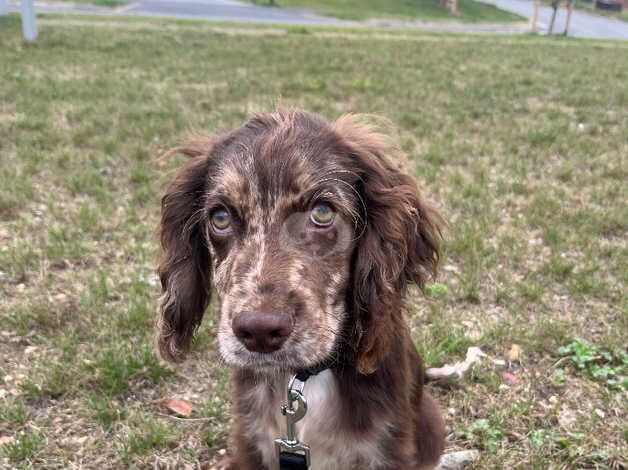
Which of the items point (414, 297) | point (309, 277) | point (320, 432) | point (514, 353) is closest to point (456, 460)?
point (320, 432)

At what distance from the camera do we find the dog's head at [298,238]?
88.7 inches

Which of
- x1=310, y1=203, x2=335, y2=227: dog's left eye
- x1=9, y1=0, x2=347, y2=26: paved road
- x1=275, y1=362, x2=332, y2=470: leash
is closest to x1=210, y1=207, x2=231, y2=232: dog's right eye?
x1=310, y1=203, x2=335, y2=227: dog's left eye

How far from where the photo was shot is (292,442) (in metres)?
2.63

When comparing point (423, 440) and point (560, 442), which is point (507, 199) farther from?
point (423, 440)

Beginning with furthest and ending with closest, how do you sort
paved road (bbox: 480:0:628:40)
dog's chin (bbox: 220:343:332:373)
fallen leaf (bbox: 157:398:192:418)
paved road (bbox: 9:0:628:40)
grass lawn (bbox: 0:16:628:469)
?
paved road (bbox: 480:0:628:40) < paved road (bbox: 9:0:628:40) < fallen leaf (bbox: 157:398:192:418) < grass lawn (bbox: 0:16:628:469) < dog's chin (bbox: 220:343:332:373)

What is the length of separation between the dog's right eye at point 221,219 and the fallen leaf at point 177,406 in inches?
63.0

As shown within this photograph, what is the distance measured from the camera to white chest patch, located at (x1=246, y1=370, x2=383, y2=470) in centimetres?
278

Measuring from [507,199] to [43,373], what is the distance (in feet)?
15.9

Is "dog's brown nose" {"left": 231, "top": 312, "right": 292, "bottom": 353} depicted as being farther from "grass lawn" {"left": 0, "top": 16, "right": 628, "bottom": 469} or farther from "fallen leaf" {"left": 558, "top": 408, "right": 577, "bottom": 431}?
"fallen leaf" {"left": 558, "top": 408, "right": 577, "bottom": 431}

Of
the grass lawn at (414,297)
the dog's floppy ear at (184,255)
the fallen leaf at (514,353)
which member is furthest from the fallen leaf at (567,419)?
the dog's floppy ear at (184,255)

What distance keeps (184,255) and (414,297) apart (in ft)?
7.70

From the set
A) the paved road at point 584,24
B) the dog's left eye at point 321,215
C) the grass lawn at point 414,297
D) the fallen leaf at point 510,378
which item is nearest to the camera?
the dog's left eye at point 321,215

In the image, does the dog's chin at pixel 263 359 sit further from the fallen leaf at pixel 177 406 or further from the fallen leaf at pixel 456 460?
the fallen leaf at pixel 177 406

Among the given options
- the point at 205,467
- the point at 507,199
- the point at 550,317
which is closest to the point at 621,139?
the point at 507,199
